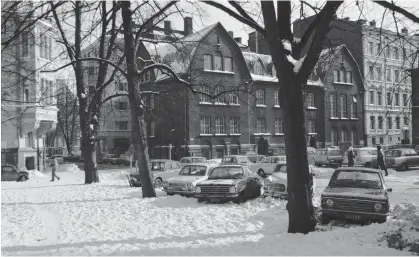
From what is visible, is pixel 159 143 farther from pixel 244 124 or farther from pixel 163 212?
pixel 163 212

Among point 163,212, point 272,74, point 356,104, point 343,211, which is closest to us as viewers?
point 343,211

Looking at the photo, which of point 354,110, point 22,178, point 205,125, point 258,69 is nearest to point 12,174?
point 22,178

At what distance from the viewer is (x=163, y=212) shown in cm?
1302

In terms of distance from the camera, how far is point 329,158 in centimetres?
3572

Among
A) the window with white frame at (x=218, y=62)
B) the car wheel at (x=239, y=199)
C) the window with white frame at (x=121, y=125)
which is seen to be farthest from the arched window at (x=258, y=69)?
the car wheel at (x=239, y=199)

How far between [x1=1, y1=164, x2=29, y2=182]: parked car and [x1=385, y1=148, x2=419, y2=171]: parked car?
26409 mm

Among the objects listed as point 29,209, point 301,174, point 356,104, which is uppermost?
point 356,104

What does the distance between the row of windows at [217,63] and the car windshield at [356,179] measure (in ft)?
Result: 108

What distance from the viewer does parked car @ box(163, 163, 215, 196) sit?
678 inches

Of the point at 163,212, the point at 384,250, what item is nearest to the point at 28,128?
the point at 163,212

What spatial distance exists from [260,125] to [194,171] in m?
30.4

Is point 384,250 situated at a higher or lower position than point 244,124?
lower

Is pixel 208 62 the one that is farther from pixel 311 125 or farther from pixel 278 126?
pixel 311 125

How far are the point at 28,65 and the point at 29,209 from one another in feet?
70.4
